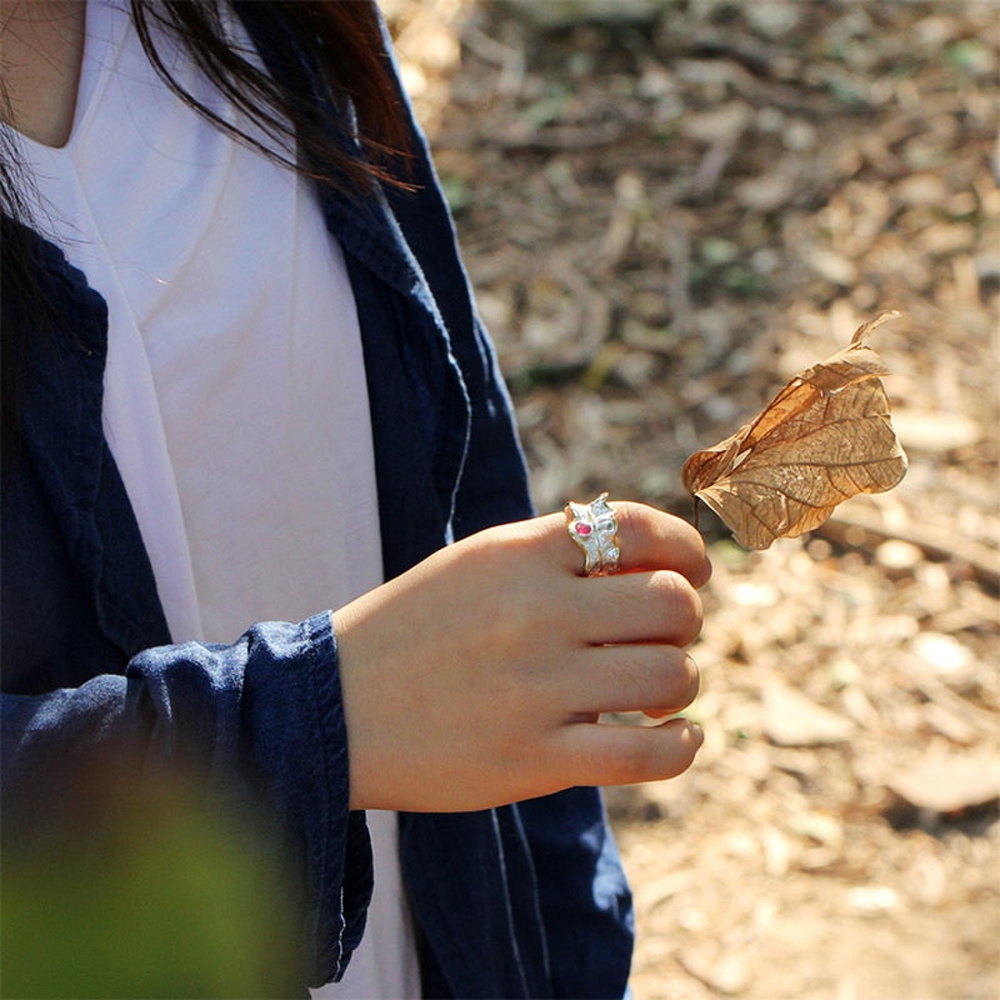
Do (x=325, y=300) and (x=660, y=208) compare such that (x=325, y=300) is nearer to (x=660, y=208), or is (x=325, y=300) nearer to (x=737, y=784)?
(x=737, y=784)

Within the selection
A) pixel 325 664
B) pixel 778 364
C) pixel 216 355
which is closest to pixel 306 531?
pixel 216 355

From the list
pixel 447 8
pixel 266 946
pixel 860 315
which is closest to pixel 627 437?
pixel 860 315

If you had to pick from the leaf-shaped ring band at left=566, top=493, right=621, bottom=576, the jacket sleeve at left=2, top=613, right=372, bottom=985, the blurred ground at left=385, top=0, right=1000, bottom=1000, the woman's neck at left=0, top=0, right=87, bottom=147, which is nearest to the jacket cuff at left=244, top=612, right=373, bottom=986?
the jacket sleeve at left=2, top=613, right=372, bottom=985

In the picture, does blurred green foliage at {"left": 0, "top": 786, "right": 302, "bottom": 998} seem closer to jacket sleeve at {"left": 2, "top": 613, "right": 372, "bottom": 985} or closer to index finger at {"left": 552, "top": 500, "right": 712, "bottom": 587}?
jacket sleeve at {"left": 2, "top": 613, "right": 372, "bottom": 985}

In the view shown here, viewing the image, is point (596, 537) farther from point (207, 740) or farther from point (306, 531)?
point (306, 531)

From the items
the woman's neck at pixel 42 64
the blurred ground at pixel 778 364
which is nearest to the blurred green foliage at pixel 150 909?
the woman's neck at pixel 42 64

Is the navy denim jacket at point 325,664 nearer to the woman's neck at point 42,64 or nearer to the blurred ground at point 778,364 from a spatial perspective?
the woman's neck at point 42,64

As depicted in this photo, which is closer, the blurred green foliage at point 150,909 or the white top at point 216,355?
the blurred green foliage at point 150,909
